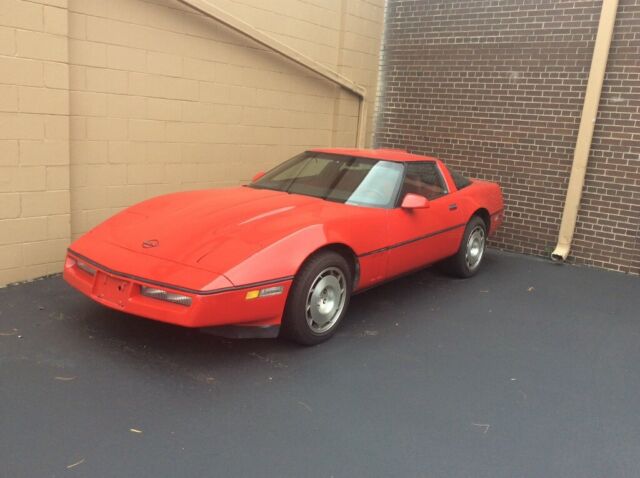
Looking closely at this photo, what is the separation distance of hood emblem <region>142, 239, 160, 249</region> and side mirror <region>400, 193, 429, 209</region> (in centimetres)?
208

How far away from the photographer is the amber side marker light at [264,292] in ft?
11.7

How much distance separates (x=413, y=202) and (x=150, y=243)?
2.19 meters

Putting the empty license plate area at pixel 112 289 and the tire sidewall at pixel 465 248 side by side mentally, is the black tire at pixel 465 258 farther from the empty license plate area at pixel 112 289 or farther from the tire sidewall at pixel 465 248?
the empty license plate area at pixel 112 289

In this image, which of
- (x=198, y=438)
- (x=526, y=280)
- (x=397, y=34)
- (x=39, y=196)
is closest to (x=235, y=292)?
(x=198, y=438)

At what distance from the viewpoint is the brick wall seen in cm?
682


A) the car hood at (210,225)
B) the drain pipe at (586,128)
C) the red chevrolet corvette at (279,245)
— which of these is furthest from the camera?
the drain pipe at (586,128)

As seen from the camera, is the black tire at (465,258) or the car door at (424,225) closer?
the car door at (424,225)

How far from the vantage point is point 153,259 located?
3.70 metres

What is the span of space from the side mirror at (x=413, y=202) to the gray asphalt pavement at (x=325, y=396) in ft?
3.12

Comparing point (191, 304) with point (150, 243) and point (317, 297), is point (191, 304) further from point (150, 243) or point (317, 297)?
point (317, 297)

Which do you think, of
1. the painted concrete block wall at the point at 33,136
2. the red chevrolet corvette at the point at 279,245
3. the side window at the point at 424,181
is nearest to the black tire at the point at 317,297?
the red chevrolet corvette at the point at 279,245

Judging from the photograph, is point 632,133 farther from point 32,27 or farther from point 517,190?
point 32,27

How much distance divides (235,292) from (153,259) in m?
0.62

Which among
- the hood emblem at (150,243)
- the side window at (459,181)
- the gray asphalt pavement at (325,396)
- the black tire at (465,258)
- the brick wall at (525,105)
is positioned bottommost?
the gray asphalt pavement at (325,396)
